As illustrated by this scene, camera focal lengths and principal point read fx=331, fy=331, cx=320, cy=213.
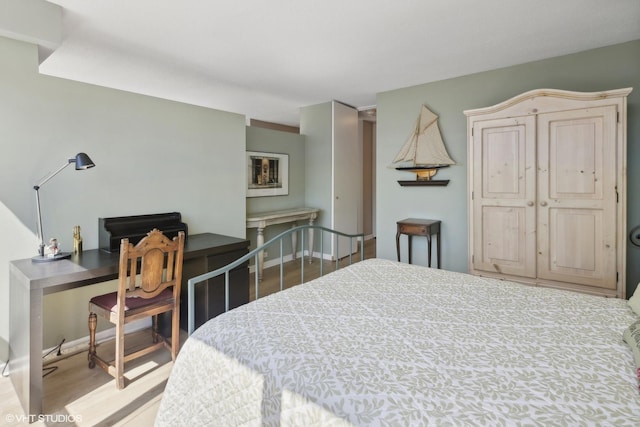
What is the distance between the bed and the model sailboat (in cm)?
241

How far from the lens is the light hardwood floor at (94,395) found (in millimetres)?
1782

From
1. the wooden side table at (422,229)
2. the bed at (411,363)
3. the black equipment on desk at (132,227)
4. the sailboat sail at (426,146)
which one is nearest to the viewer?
the bed at (411,363)

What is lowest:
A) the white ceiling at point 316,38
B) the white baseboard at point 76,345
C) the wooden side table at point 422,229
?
the white baseboard at point 76,345

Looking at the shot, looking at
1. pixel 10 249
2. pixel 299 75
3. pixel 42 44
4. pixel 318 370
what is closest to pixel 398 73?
pixel 299 75


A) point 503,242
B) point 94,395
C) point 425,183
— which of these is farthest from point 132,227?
point 503,242

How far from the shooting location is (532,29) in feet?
8.75

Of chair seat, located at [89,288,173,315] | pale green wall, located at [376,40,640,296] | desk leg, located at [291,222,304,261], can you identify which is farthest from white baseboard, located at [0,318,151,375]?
pale green wall, located at [376,40,640,296]

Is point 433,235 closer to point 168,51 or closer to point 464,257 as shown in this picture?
point 464,257

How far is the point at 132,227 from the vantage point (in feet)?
9.18

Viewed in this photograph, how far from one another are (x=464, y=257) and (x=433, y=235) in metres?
0.42

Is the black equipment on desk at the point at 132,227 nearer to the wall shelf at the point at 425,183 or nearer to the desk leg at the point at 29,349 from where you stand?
the desk leg at the point at 29,349

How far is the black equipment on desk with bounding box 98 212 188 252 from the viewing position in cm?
262

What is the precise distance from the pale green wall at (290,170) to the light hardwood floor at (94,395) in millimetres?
2502

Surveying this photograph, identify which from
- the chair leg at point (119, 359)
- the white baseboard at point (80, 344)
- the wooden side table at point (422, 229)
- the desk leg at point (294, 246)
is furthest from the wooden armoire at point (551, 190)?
the white baseboard at point (80, 344)
